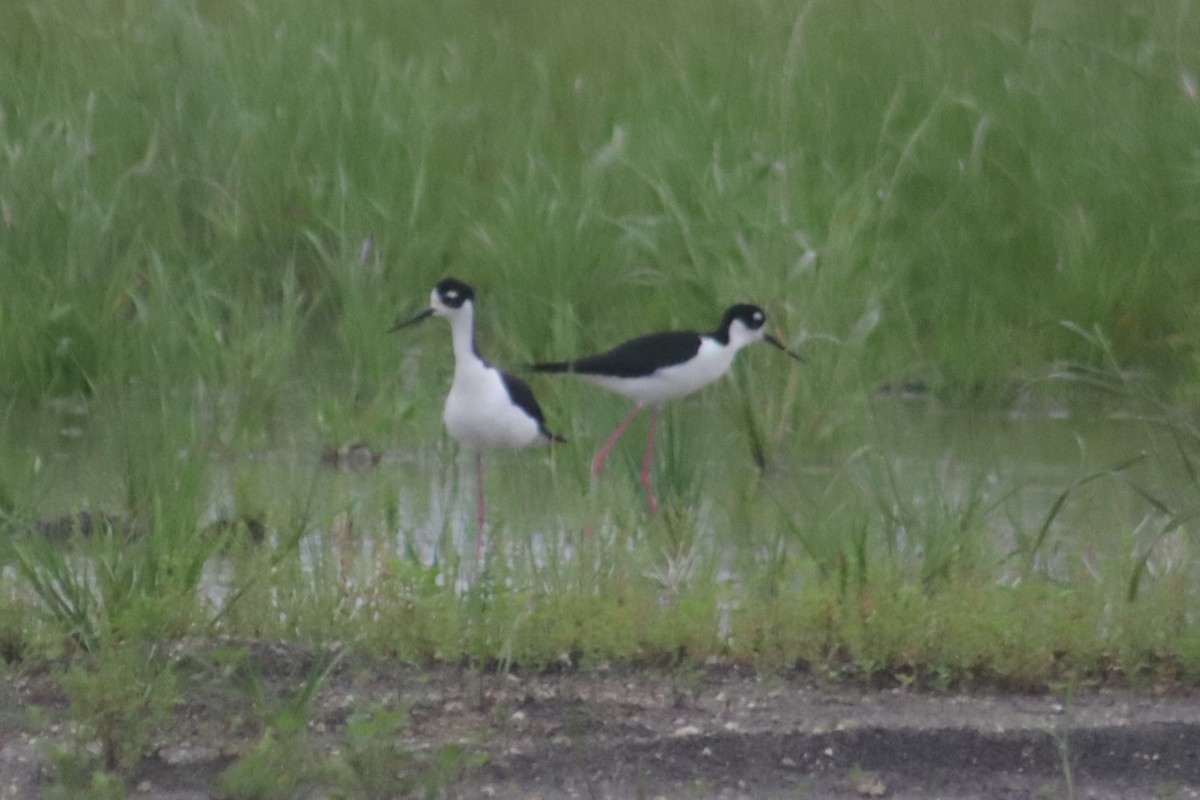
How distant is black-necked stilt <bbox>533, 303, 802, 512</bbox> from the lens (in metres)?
6.59

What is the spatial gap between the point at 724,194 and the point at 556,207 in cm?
76

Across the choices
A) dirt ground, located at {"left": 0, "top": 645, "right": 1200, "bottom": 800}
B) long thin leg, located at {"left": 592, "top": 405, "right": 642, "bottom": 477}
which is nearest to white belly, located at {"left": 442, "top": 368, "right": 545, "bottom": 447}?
long thin leg, located at {"left": 592, "top": 405, "right": 642, "bottom": 477}

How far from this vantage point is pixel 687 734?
4.23 metres

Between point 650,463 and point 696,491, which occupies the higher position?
point 650,463

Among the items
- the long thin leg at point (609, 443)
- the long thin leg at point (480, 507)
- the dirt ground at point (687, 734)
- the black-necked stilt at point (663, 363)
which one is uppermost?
the black-necked stilt at point (663, 363)

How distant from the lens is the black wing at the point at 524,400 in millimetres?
6320

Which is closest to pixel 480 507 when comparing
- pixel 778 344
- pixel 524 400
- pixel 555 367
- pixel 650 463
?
pixel 524 400

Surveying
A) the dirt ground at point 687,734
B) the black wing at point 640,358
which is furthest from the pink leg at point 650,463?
the dirt ground at point 687,734

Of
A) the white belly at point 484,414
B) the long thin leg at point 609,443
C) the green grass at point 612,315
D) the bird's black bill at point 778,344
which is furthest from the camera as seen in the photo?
the bird's black bill at point 778,344

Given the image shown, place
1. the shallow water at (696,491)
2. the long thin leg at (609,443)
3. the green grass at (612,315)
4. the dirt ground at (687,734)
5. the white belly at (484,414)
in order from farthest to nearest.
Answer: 1. the long thin leg at (609,443)
2. the white belly at (484,414)
3. the shallow water at (696,491)
4. the green grass at (612,315)
5. the dirt ground at (687,734)

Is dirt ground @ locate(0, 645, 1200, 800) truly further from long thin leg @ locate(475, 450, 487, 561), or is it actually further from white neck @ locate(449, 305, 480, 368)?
white neck @ locate(449, 305, 480, 368)

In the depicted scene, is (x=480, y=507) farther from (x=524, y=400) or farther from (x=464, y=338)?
(x=464, y=338)

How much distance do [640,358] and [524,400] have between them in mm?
416

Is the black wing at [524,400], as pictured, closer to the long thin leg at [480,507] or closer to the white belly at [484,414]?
the white belly at [484,414]
